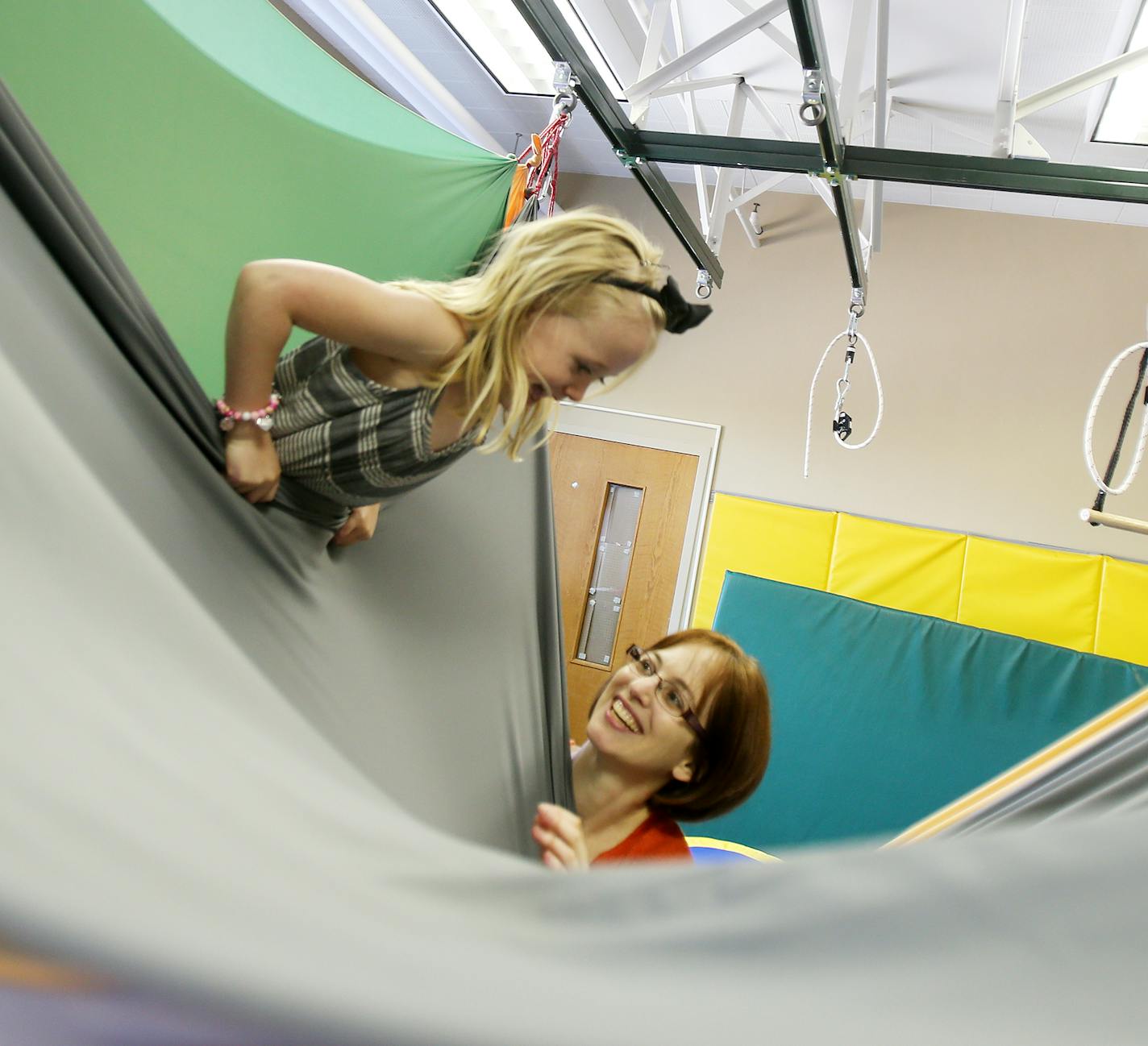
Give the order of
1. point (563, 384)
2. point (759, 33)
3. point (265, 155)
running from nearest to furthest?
point (563, 384) → point (265, 155) → point (759, 33)

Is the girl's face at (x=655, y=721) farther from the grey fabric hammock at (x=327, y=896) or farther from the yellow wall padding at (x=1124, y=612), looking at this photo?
the yellow wall padding at (x=1124, y=612)

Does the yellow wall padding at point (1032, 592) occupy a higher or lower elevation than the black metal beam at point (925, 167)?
lower

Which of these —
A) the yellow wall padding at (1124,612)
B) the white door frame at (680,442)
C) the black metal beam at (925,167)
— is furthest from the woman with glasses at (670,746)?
the white door frame at (680,442)

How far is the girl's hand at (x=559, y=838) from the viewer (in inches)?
39.2

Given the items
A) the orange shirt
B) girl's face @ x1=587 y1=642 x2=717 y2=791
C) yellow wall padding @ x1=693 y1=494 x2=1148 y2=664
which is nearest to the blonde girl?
girl's face @ x1=587 y1=642 x2=717 y2=791

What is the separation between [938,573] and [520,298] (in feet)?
11.1

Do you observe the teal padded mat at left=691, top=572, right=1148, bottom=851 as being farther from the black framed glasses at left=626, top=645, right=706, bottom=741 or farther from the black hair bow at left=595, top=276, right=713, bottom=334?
the black hair bow at left=595, top=276, right=713, bottom=334

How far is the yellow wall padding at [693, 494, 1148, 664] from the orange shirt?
101 inches

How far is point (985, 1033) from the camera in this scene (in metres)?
0.30

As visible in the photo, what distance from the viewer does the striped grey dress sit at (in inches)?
36.9

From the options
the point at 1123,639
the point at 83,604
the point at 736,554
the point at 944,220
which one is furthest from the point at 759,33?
the point at 83,604

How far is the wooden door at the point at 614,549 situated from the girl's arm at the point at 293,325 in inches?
139

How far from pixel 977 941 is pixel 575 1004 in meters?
0.14

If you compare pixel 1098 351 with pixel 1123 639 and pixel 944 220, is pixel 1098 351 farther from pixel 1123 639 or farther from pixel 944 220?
pixel 1123 639
